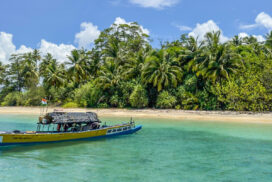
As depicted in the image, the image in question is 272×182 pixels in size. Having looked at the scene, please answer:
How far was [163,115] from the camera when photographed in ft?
103

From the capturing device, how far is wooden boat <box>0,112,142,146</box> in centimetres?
1358

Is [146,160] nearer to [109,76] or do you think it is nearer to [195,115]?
[195,115]

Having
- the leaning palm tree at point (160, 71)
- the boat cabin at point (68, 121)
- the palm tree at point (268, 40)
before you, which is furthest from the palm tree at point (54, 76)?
the palm tree at point (268, 40)

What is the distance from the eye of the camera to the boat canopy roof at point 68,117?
1516 centimetres

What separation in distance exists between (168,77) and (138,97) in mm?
5508

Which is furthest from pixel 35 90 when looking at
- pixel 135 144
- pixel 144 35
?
pixel 135 144

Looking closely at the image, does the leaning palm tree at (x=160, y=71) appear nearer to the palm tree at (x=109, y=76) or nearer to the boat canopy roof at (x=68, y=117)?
the palm tree at (x=109, y=76)

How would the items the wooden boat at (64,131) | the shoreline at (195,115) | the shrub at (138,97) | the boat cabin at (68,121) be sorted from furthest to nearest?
the shrub at (138,97) < the shoreline at (195,115) < the boat cabin at (68,121) < the wooden boat at (64,131)

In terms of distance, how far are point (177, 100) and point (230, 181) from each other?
26341 millimetres

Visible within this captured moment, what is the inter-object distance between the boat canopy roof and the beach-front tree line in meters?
17.9

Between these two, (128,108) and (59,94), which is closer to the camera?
(128,108)

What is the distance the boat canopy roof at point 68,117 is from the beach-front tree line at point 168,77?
17.9m

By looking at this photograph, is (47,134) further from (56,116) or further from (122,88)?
(122,88)

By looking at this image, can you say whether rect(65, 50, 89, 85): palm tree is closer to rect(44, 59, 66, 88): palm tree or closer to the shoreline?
rect(44, 59, 66, 88): palm tree
